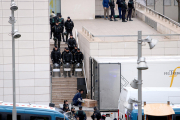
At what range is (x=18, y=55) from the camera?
17.9m

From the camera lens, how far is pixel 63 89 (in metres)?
23.6

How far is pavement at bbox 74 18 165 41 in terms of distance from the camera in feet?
93.2

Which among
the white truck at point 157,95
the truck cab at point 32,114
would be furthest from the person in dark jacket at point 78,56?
the truck cab at point 32,114

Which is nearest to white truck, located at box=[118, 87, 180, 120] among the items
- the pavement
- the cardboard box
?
the cardboard box

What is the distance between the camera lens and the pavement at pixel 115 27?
93.2ft

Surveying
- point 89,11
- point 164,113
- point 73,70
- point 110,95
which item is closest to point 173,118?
point 164,113

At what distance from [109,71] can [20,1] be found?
553 cm

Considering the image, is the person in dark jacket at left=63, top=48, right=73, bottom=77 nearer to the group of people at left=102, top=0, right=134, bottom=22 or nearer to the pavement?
the pavement

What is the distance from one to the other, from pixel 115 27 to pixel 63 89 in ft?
28.6

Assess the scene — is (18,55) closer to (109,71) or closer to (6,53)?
(6,53)

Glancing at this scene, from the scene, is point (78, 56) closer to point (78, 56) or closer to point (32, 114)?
point (78, 56)

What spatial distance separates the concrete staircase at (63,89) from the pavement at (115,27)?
5593 millimetres

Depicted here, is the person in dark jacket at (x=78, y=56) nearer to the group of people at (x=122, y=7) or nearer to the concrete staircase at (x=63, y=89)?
the concrete staircase at (x=63, y=89)

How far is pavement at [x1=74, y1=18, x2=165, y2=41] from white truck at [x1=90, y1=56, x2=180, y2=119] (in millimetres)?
8604
